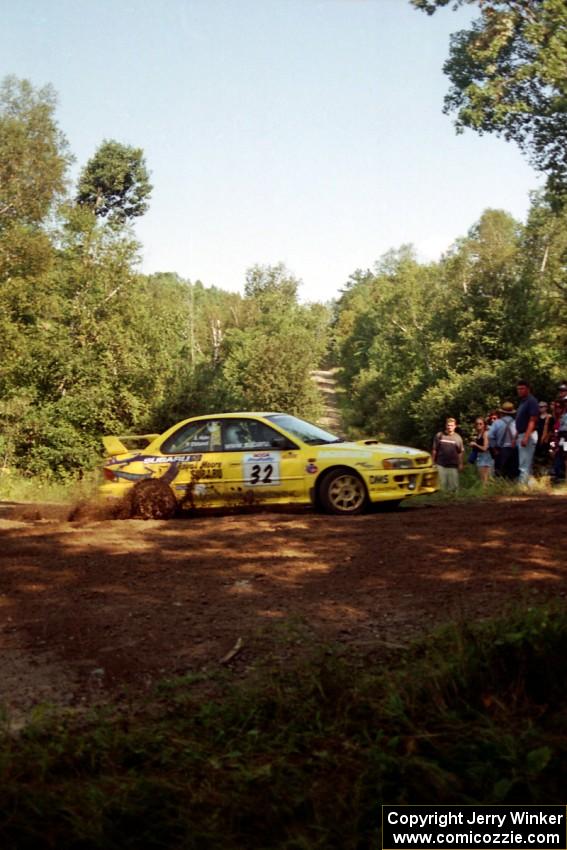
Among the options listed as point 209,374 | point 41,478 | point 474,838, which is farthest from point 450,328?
point 474,838

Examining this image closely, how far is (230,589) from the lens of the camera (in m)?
7.32

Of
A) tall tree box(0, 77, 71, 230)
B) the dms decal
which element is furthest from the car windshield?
tall tree box(0, 77, 71, 230)

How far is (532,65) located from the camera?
26.7 m

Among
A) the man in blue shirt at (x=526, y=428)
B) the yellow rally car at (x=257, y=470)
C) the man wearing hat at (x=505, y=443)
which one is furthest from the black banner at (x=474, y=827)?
the man wearing hat at (x=505, y=443)

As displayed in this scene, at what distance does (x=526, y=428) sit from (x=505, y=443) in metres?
1.11

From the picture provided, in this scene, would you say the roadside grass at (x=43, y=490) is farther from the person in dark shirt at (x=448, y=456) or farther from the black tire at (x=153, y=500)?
the person in dark shirt at (x=448, y=456)

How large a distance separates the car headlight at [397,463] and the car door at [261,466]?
1.12m

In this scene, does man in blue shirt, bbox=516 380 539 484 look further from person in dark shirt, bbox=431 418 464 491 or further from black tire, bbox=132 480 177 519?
black tire, bbox=132 480 177 519

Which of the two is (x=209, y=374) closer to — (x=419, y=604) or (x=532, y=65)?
(x=532, y=65)

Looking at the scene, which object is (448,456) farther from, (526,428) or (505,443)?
(526,428)

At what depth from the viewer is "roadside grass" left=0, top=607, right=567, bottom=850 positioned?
3.99 m

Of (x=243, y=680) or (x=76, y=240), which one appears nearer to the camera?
(x=243, y=680)

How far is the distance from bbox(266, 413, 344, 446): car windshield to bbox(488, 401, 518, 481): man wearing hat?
4.01 m

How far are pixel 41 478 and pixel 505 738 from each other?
33984 mm
